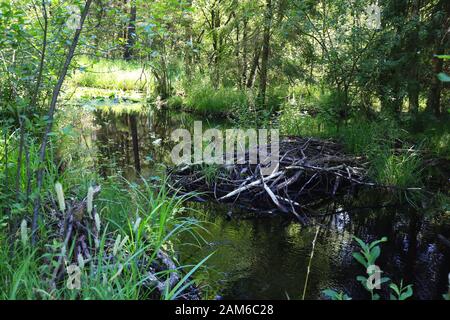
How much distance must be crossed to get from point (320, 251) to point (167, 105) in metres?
11.9

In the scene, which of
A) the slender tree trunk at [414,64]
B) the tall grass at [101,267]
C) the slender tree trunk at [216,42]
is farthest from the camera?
the slender tree trunk at [216,42]

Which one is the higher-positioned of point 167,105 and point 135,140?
point 167,105

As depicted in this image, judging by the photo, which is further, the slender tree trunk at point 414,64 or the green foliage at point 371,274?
the slender tree trunk at point 414,64

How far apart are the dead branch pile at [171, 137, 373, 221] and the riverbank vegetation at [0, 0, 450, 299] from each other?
287mm

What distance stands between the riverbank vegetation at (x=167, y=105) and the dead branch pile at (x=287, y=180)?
29 cm

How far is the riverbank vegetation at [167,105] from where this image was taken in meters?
2.98

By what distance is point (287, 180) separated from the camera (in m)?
5.88

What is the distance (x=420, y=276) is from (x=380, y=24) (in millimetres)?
5862

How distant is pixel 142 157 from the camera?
832 cm

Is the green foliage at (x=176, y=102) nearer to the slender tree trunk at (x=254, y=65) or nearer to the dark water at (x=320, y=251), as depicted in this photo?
the slender tree trunk at (x=254, y=65)

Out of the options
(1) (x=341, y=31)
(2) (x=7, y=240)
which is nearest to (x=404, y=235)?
(2) (x=7, y=240)

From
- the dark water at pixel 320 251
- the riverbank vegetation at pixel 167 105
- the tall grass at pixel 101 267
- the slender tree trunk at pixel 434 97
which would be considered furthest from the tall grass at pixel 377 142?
the tall grass at pixel 101 267

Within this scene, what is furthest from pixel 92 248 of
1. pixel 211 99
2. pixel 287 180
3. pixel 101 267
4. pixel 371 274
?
pixel 211 99

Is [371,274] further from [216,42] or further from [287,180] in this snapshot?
[216,42]
